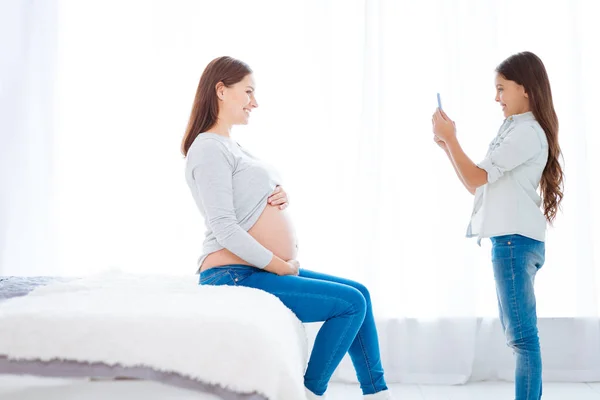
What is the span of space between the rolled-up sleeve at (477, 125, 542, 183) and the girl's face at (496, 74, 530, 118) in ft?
0.38

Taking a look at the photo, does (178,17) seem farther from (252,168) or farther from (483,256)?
(483,256)

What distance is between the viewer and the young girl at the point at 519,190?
1.82m

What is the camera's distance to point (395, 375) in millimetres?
2740

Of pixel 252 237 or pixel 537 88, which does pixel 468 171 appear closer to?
pixel 537 88

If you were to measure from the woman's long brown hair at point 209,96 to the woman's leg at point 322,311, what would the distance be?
1.70ft

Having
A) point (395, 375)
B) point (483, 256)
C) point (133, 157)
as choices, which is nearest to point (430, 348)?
point (395, 375)

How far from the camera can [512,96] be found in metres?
1.95

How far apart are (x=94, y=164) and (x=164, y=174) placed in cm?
33

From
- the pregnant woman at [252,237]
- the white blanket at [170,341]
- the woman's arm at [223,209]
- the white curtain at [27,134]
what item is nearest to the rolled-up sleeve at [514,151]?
the pregnant woman at [252,237]

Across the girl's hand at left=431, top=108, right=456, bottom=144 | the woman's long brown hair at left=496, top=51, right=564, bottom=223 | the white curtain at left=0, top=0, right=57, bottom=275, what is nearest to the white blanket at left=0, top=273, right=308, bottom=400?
the girl's hand at left=431, top=108, right=456, bottom=144

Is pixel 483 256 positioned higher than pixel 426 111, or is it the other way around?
pixel 426 111

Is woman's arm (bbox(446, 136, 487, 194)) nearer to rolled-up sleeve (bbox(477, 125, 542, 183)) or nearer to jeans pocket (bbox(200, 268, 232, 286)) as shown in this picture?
rolled-up sleeve (bbox(477, 125, 542, 183))

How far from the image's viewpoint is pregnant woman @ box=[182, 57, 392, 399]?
5.31 ft

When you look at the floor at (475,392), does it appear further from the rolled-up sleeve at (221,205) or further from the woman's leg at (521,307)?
the rolled-up sleeve at (221,205)
